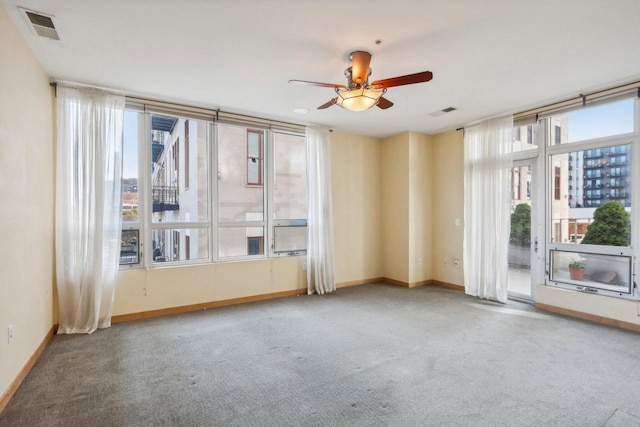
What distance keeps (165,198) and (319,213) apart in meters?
2.27

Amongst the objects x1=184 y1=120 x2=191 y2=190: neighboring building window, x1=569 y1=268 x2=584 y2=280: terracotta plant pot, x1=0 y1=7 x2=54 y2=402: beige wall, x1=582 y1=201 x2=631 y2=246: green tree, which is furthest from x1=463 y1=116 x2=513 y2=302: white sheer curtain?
x1=0 y1=7 x2=54 y2=402: beige wall

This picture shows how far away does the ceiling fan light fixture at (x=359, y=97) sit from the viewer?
2.84 meters

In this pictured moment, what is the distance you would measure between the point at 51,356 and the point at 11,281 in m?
0.98

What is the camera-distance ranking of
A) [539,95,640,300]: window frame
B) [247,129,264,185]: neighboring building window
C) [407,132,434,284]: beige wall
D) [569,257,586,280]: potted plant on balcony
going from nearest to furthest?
[539,95,640,300]: window frame → [569,257,586,280]: potted plant on balcony → [247,129,264,185]: neighboring building window → [407,132,434,284]: beige wall

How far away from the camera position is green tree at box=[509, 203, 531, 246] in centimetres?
473

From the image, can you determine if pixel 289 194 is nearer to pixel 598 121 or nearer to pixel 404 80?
pixel 404 80

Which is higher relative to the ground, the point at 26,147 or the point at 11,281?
the point at 26,147

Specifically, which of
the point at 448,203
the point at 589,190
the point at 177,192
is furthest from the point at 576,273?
the point at 177,192

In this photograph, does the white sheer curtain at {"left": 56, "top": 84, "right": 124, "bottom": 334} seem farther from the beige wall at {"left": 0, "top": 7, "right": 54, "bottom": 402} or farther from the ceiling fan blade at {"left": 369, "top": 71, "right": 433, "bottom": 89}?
the ceiling fan blade at {"left": 369, "top": 71, "right": 433, "bottom": 89}

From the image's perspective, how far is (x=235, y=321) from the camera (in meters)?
3.99

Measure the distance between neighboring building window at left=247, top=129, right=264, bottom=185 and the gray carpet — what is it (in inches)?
80.5

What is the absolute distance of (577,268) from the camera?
13.8ft

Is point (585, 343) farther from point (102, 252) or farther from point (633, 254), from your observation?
point (102, 252)

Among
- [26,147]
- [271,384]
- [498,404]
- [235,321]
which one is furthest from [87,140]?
[498,404]
